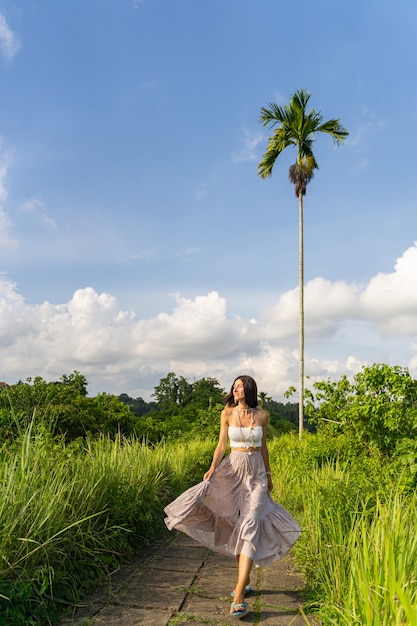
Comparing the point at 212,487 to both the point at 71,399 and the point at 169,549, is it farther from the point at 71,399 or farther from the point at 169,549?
the point at 71,399

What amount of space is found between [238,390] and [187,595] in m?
1.58

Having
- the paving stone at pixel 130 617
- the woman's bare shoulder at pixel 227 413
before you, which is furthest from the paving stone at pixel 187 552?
the woman's bare shoulder at pixel 227 413

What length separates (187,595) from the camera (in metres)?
4.06

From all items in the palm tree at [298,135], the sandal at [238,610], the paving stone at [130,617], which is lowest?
the paving stone at [130,617]

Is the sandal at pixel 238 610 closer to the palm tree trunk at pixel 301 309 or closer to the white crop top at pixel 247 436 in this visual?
the white crop top at pixel 247 436

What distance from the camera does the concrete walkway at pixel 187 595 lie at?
11.8 feet

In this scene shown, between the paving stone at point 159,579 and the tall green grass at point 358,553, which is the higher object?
the tall green grass at point 358,553

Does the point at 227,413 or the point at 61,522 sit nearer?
the point at 61,522

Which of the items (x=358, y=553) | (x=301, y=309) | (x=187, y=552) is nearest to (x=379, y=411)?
(x=187, y=552)

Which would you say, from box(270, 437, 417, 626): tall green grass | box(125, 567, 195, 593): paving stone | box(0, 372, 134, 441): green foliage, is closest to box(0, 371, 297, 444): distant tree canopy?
box(0, 372, 134, 441): green foliage

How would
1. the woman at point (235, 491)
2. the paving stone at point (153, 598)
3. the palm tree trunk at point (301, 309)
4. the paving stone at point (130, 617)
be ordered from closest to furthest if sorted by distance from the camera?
1. the paving stone at point (130, 617)
2. the paving stone at point (153, 598)
3. the woman at point (235, 491)
4. the palm tree trunk at point (301, 309)

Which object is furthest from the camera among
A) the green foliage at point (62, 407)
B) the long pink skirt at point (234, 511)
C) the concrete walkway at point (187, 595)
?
the green foliage at point (62, 407)

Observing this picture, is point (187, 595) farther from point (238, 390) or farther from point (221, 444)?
point (238, 390)

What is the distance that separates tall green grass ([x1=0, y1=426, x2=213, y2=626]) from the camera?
11.6 ft
